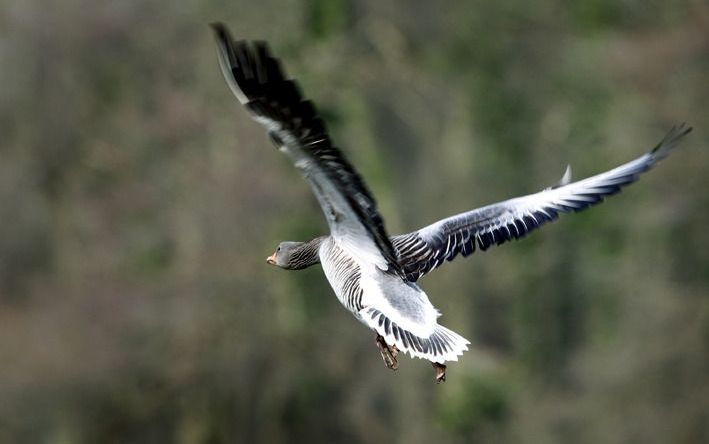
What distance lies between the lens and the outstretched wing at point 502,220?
39.2 feet

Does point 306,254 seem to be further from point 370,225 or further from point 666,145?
point 666,145

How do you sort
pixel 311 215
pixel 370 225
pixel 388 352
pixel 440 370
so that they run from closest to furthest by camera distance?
1. pixel 370 225
2. pixel 440 370
3. pixel 388 352
4. pixel 311 215

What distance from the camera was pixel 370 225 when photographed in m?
10.5

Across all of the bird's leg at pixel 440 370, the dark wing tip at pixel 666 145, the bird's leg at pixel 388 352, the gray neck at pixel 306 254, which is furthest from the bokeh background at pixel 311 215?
the bird's leg at pixel 440 370

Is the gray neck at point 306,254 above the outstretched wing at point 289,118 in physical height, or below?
above

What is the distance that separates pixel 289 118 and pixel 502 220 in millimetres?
3878

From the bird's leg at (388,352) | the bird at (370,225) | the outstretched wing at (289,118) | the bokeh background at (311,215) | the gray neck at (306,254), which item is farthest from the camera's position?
the bokeh background at (311,215)

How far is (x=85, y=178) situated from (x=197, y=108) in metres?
2.48

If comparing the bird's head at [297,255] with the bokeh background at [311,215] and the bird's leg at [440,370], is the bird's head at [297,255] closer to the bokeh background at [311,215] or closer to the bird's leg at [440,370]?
the bird's leg at [440,370]

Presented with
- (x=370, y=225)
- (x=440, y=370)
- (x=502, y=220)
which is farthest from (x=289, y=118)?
(x=502, y=220)

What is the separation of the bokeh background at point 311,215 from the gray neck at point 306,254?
12.4 meters

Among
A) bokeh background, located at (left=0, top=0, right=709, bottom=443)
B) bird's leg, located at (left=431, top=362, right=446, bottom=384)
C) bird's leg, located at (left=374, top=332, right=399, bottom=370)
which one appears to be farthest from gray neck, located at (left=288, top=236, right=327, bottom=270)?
bokeh background, located at (left=0, top=0, right=709, bottom=443)

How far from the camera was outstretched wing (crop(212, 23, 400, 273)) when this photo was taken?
352 inches

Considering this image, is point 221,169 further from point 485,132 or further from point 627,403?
point 627,403
